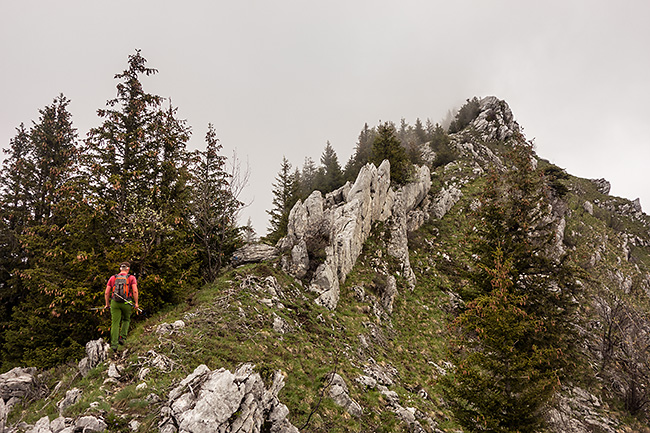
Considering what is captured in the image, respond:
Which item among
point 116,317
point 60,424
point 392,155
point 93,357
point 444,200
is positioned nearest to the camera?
point 60,424

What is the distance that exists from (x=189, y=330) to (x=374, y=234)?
1844cm

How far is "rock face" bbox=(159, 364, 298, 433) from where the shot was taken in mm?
5643

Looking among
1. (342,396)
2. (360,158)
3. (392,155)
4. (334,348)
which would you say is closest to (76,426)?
(342,396)

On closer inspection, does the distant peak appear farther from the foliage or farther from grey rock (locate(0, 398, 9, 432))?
grey rock (locate(0, 398, 9, 432))

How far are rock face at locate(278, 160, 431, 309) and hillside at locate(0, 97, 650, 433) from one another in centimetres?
12

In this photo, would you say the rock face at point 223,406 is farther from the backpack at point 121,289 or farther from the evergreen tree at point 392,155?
the evergreen tree at point 392,155

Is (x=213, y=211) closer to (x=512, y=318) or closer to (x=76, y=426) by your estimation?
(x=76, y=426)

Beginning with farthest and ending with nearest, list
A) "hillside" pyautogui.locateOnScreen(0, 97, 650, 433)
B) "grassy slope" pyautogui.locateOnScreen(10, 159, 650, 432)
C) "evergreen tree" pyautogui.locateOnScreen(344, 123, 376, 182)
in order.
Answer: "evergreen tree" pyautogui.locateOnScreen(344, 123, 376, 182)
"grassy slope" pyautogui.locateOnScreen(10, 159, 650, 432)
"hillside" pyautogui.locateOnScreen(0, 97, 650, 433)

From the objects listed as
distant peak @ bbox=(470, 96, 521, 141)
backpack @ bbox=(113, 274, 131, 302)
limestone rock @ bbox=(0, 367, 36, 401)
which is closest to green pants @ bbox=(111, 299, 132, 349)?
backpack @ bbox=(113, 274, 131, 302)

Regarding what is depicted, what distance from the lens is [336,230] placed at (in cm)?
2142

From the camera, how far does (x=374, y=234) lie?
2556cm

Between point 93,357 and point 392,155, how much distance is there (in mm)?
31523

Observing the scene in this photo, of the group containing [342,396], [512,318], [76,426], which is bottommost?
[342,396]

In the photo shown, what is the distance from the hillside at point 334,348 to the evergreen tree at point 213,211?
5.49ft
